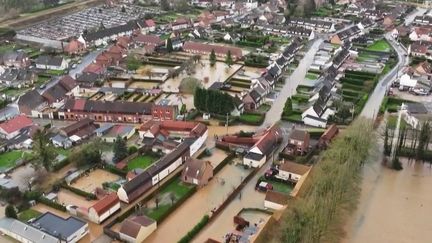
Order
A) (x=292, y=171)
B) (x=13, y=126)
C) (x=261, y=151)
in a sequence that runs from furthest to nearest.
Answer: (x=13, y=126)
(x=261, y=151)
(x=292, y=171)

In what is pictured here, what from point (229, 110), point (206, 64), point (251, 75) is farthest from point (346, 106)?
point (206, 64)

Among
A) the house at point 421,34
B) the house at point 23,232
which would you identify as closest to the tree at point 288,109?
the house at point 23,232

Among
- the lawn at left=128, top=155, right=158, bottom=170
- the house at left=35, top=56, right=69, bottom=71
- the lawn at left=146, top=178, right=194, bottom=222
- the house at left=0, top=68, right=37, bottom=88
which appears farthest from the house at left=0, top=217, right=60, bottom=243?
the house at left=35, top=56, right=69, bottom=71

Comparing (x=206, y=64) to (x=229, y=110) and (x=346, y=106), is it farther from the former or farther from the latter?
(x=346, y=106)

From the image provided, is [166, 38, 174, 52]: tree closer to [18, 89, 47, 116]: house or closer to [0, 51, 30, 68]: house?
[0, 51, 30, 68]: house

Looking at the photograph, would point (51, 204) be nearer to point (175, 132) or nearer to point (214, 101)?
point (175, 132)

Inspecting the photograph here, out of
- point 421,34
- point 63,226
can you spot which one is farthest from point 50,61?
point 421,34
